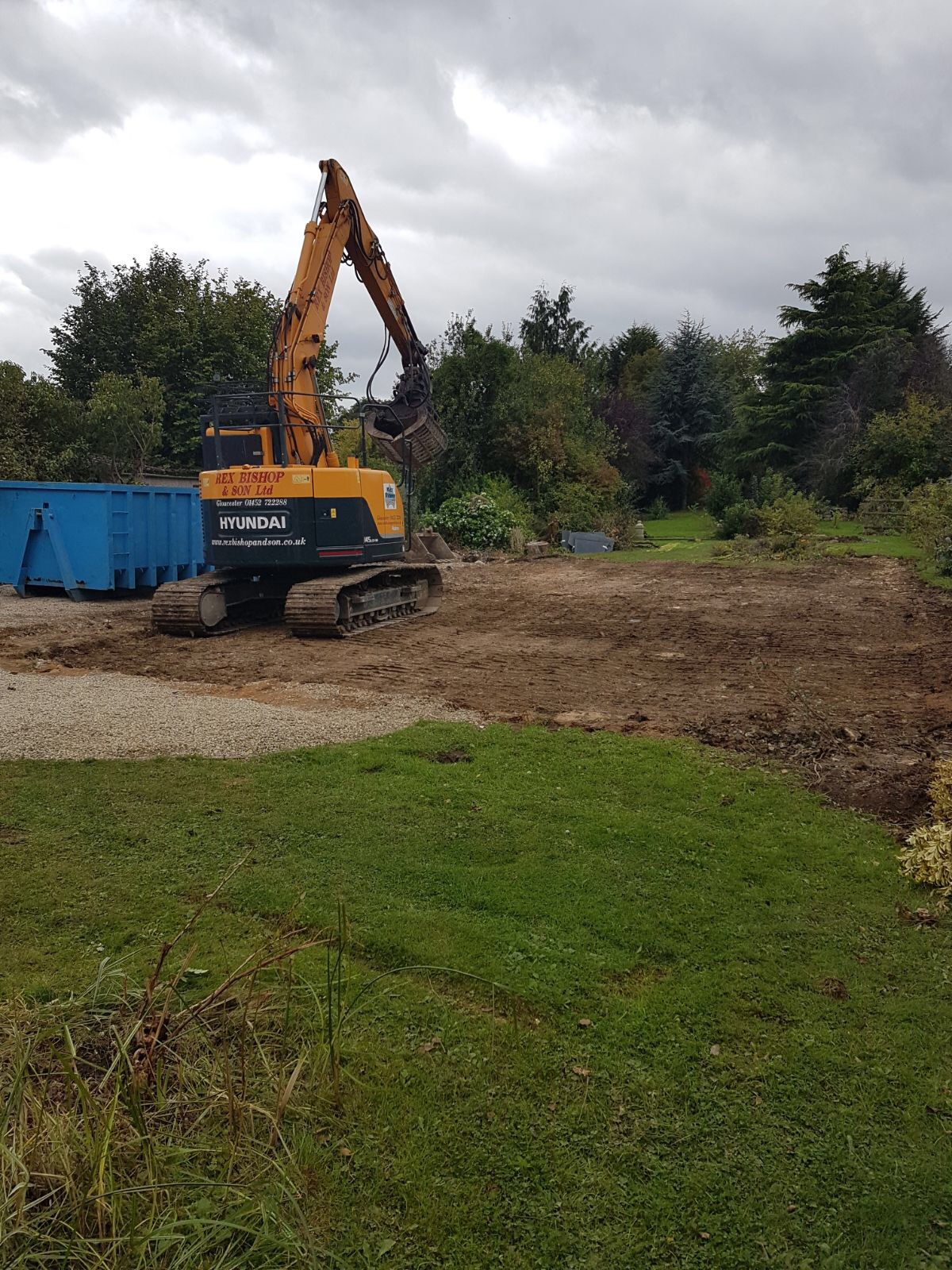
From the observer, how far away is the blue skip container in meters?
13.1

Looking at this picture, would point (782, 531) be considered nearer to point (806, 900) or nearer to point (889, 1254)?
point (806, 900)

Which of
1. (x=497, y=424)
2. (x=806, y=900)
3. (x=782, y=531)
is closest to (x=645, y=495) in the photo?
(x=497, y=424)

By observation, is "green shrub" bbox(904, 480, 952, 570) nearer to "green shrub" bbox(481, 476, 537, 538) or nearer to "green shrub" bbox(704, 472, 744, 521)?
"green shrub" bbox(704, 472, 744, 521)

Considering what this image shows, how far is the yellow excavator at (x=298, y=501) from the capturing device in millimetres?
10664

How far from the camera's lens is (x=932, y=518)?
1930 cm

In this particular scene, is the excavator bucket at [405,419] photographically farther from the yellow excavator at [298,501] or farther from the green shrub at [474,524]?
the green shrub at [474,524]

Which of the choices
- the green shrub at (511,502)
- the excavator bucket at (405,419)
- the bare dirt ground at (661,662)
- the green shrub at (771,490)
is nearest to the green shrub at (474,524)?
the green shrub at (511,502)

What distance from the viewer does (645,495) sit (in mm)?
42094

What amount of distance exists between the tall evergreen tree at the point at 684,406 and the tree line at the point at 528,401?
8.84ft

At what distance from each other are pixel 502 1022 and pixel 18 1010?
1701 mm

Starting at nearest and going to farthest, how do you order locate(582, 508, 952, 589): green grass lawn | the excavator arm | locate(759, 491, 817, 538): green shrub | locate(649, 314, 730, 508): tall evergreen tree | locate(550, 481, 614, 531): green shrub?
the excavator arm, locate(582, 508, 952, 589): green grass lawn, locate(759, 491, 817, 538): green shrub, locate(550, 481, 614, 531): green shrub, locate(649, 314, 730, 508): tall evergreen tree

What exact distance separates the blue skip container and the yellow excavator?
6.38ft

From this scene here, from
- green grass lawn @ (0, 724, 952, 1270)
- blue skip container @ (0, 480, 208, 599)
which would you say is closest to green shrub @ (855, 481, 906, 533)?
blue skip container @ (0, 480, 208, 599)

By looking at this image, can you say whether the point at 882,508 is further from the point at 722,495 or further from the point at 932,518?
the point at 932,518
